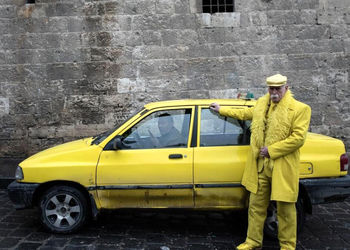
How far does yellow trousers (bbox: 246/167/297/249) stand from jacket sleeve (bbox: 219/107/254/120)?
2.45 ft

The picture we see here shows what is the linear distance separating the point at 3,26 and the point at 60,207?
5.43 m

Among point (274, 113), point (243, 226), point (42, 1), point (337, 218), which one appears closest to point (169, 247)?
point (243, 226)

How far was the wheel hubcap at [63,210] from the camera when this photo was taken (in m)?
4.63

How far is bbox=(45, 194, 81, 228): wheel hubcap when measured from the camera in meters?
4.63

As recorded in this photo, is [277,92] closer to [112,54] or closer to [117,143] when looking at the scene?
[117,143]

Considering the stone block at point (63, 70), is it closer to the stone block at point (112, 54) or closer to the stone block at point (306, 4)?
the stone block at point (112, 54)

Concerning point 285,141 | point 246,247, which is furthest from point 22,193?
point 285,141

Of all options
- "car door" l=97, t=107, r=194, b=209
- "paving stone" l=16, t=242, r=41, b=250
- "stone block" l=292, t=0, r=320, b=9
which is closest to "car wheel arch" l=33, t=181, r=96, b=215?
"car door" l=97, t=107, r=194, b=209

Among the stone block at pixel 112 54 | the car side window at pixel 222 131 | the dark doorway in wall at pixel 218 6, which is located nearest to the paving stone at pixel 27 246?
the car side window at pixel 222 131

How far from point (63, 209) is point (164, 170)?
4.73 ft

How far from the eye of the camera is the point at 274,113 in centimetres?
395

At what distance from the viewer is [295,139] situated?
3.77 m

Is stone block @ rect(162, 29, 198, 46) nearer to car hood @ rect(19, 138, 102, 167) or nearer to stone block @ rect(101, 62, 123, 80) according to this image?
stone block @ rect(101, 62, 123, 80)

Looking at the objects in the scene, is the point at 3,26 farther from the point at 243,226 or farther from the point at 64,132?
the point at 243,226
